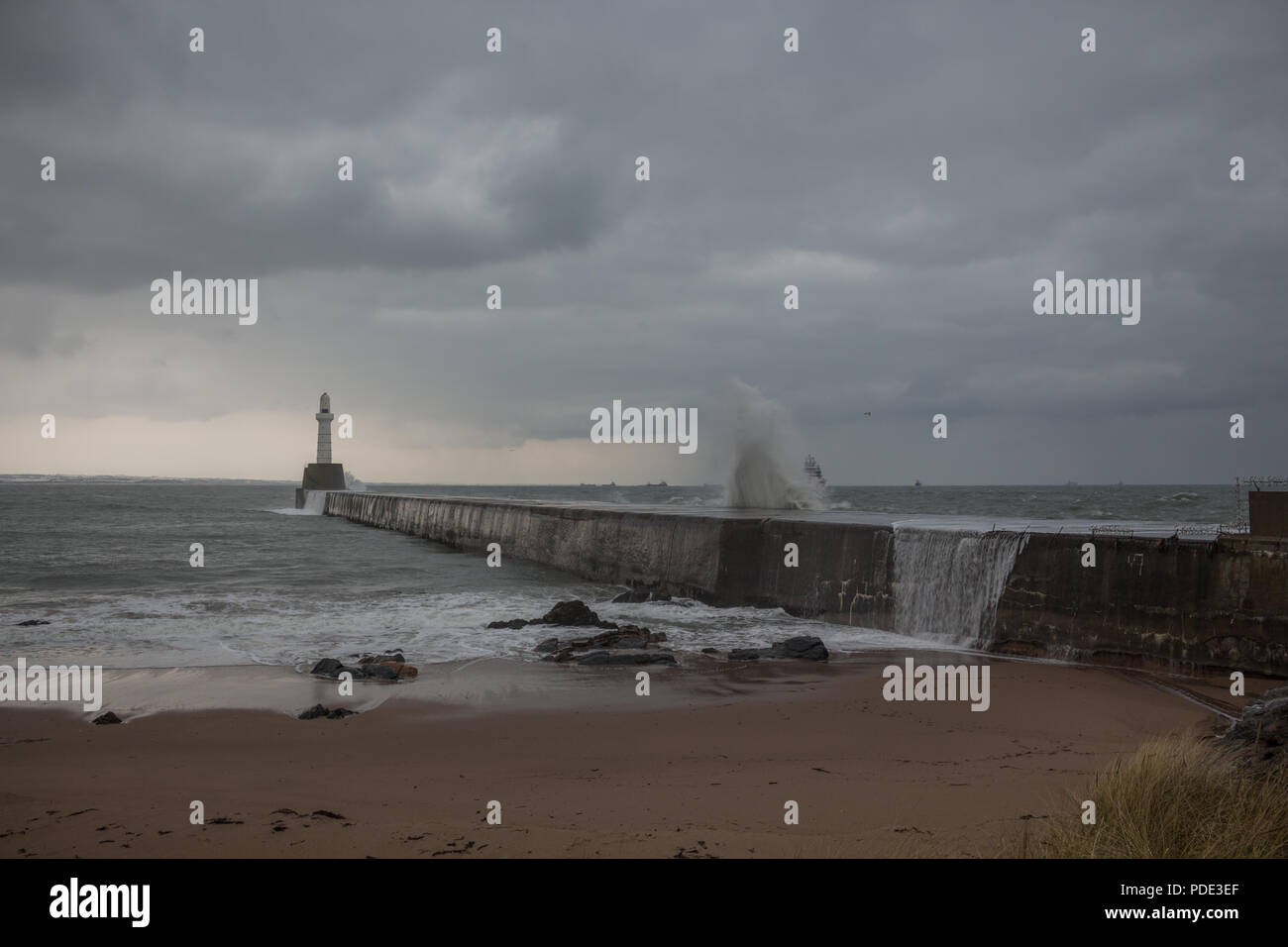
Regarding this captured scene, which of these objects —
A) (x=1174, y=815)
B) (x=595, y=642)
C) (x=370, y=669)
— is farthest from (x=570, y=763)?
(x=595, y=642)

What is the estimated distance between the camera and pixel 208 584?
19953 millimetres

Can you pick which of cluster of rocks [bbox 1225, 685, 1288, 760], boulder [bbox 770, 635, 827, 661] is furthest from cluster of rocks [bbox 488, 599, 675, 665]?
cluster of rocks [bbox 1225, 685, 1288, 760]

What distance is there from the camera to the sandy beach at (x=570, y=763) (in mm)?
4680

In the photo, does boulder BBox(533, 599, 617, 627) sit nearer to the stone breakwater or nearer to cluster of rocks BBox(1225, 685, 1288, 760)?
the stone breakwater

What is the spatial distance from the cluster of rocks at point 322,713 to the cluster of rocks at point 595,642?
348 centimetres

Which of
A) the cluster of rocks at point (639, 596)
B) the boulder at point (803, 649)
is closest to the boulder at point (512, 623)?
the cluster of rocks at point (639, 596)

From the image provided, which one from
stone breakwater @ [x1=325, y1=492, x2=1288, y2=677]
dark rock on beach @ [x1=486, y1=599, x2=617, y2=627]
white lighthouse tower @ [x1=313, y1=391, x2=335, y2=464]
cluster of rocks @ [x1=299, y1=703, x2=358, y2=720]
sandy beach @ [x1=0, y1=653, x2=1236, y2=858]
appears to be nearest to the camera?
sandy beach @ [x1=0, y1=653, x2=1236, y2=858]

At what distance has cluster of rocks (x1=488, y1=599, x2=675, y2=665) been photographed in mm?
11156

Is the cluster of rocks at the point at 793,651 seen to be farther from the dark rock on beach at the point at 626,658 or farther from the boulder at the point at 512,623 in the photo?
the boulder at the point at 512,623

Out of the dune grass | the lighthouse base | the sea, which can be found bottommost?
the sea

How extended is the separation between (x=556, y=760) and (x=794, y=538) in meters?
9.53

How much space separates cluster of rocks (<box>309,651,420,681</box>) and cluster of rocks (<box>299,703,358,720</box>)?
182 cm
